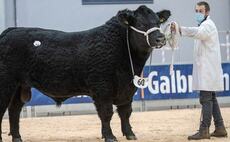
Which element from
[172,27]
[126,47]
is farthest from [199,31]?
[126,47]

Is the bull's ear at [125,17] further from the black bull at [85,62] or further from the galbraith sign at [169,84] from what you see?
the galbraith sign at [169,84]

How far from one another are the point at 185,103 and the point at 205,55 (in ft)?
21.6

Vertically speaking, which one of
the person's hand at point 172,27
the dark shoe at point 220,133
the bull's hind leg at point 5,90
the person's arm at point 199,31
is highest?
the person's hand at point 172,27

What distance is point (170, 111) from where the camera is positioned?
15.3 metres

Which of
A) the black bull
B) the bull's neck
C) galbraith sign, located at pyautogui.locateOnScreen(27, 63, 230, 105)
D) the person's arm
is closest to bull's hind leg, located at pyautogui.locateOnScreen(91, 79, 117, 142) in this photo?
the black bull

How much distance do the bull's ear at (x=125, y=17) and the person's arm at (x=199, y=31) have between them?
965 mm

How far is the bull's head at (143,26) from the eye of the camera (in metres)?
8.54

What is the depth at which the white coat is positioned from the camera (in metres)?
9.46

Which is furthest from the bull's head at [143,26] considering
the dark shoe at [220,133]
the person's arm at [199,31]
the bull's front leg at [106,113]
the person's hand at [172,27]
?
the dark shoe at [220,133]

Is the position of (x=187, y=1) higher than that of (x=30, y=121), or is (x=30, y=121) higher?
(x=187, y=1)

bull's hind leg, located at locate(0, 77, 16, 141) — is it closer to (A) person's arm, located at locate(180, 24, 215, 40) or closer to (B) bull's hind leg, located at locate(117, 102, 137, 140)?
(B) bull's hind leg, located at locate(117, 102, 137, 140)

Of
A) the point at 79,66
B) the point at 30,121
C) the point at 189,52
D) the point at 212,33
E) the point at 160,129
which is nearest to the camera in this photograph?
the point at 79,66

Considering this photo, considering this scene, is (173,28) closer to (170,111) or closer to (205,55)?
(205,55)

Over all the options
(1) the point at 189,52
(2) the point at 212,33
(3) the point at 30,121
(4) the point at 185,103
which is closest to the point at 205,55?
(2) the point at 212,33
